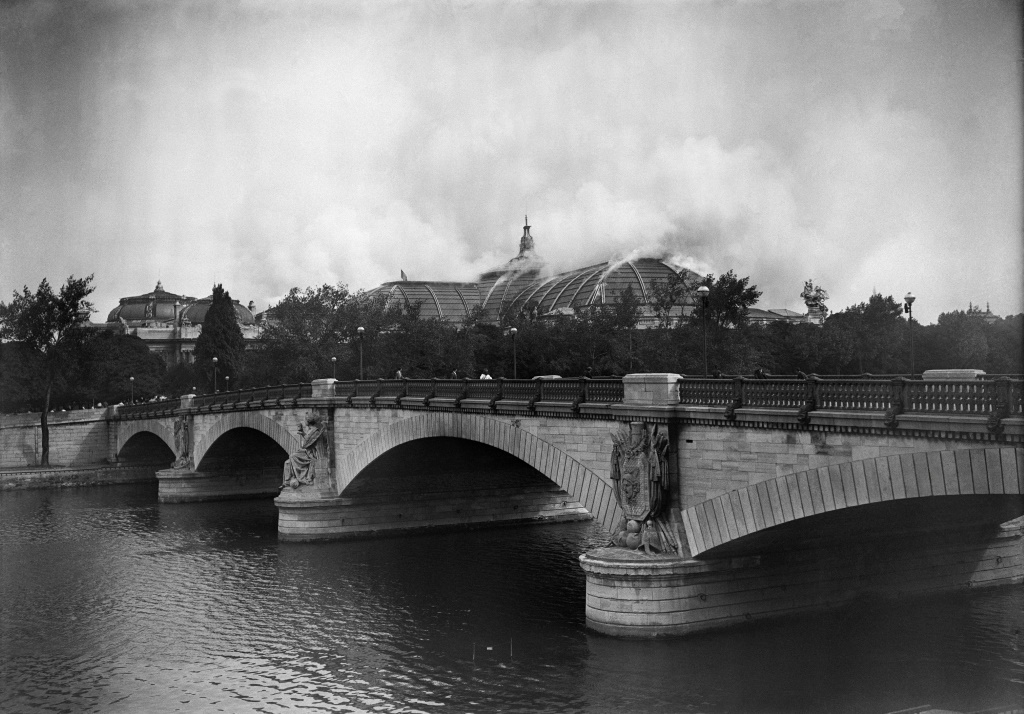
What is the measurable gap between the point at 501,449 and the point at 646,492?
10.3 metres

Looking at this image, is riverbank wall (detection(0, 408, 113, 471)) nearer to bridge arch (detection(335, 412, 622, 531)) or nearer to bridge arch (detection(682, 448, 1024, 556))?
bridge arch (detection(335, 412, 622, 531))

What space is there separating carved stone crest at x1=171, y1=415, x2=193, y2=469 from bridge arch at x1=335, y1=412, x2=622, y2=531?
2297 cm

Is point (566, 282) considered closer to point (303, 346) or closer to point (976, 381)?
point (303, 346)

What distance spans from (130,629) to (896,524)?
21239 millimetres

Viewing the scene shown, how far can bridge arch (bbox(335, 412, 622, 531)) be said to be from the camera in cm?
2811

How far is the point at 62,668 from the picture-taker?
26234 mm

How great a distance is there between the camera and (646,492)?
25172mm

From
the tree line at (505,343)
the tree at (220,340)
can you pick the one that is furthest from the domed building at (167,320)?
the tree line at (505,343)

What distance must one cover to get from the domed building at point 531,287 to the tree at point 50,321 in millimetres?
48874

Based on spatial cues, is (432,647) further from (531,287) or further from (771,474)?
Answer: (531,287)

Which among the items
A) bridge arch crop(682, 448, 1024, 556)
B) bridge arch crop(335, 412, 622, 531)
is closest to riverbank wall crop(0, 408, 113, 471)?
bridge arch crop(335, 412, 622, 531)

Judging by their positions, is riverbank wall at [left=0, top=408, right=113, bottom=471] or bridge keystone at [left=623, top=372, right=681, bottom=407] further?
riverbank wall at [left=0, top=408, right=113, bottom=471]

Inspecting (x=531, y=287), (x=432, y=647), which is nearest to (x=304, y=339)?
(x=432, y=647)

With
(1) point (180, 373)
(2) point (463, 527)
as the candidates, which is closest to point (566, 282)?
(1) point (180, 373)
